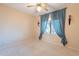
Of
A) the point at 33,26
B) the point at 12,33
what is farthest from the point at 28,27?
the point at 12,33

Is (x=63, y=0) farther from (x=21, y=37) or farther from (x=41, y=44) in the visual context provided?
(x=41, y=44)

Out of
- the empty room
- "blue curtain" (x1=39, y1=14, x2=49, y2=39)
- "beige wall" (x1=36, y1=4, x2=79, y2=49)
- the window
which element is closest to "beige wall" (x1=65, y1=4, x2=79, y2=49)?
"beige wall" (x1=36, y1=4, x2=79, y2=49)

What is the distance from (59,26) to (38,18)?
1.63 ft

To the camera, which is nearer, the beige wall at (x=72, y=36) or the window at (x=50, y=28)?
the window at (x=50, y=28)

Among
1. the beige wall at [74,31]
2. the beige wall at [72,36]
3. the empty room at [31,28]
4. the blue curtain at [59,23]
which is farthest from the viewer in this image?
the beige wall at [74,31]

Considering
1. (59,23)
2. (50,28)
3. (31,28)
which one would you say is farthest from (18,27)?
(59,23)

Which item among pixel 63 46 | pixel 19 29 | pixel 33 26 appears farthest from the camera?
pixel 63 46

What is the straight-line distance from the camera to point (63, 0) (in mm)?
775

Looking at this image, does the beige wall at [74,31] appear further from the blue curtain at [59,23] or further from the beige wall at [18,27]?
the beige wall at [18,27]

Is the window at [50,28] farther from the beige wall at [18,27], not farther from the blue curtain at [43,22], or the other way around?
the beige wall at [18,27]

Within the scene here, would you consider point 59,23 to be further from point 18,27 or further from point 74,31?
point 18,27

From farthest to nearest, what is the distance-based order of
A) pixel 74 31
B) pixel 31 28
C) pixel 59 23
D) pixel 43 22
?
pixel 74 31 < pixel 59 23 < pixel 43 22 < pixel 31 28

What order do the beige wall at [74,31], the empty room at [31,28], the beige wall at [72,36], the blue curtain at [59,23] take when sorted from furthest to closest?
the beige wall at [74,31] < the beige wall at [72,36] < the blue curtain at [59,23] < the empty room at [31,28]

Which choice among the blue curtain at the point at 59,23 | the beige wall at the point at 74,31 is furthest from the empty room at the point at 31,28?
the beige wall at the point at 74,31
